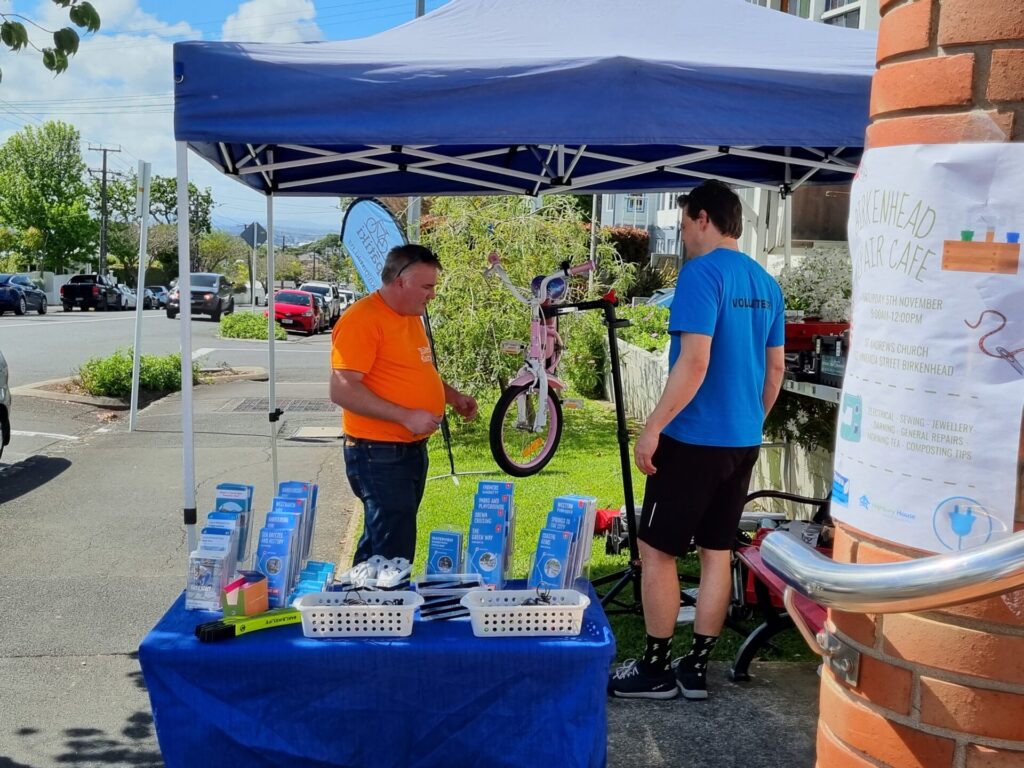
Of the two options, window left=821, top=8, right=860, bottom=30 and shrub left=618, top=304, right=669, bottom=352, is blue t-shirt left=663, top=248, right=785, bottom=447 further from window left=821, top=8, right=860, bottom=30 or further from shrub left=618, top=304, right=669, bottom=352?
shrub left=618, top=304, right=669, bottom=352

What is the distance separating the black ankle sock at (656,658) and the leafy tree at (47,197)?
6064 centimetres

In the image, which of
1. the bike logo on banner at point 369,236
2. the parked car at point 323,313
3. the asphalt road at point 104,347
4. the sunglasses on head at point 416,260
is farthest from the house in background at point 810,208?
the parked car at point 323,313

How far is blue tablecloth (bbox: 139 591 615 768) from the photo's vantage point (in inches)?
110

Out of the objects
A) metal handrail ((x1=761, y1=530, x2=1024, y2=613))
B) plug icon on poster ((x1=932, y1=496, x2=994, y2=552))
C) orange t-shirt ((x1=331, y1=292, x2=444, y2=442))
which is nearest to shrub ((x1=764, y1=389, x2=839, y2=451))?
orange t-shirt ((x1=331, y1=292, x2=444, y2=442))

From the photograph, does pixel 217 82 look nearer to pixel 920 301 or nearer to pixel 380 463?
pixel 380 463

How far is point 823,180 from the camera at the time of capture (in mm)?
5930

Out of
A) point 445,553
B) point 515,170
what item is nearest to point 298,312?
point 515,170

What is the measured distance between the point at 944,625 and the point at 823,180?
5004 mm

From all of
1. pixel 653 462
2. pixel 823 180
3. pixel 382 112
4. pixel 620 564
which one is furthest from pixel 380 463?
pixel 823 180

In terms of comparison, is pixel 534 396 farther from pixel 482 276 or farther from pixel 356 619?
pixel 356 619

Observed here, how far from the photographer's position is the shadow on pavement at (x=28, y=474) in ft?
25.7

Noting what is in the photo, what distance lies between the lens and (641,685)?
379cm

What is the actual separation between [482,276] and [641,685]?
6368mm

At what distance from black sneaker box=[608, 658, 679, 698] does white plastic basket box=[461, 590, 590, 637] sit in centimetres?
99
